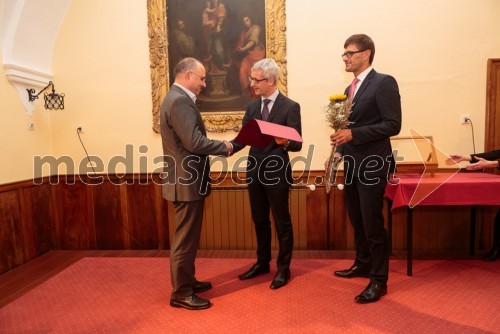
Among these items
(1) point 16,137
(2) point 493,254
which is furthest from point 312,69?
(1) point 16,137

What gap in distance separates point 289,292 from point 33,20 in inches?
140

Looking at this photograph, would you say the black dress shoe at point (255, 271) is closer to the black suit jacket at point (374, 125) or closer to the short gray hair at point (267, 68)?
the black suit jacket at point (374, 125)

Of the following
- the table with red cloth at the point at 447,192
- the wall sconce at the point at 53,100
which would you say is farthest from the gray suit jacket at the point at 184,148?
the wall sconce at the point at 53,100

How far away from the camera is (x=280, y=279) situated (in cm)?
275

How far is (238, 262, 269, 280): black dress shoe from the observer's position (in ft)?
9.61

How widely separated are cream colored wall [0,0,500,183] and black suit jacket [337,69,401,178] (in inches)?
49.6

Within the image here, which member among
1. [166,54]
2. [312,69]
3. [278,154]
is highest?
[166,54]

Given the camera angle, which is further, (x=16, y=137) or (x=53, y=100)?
(x=53, y=100)

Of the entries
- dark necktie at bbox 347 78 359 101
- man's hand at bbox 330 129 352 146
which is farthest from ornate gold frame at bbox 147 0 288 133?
man's hand at bbox 330 129 352 146

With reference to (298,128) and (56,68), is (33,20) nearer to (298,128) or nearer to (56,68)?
(56,68)

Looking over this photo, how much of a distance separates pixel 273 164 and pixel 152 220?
1.94 metres

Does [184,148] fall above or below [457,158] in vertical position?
above

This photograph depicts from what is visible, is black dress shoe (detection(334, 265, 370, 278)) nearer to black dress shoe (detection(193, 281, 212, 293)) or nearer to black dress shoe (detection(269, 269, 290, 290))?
black dress shoe (detection(269, 269, 290, 290))

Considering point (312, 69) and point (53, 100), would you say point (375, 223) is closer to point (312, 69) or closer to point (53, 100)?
point (312, 69)
